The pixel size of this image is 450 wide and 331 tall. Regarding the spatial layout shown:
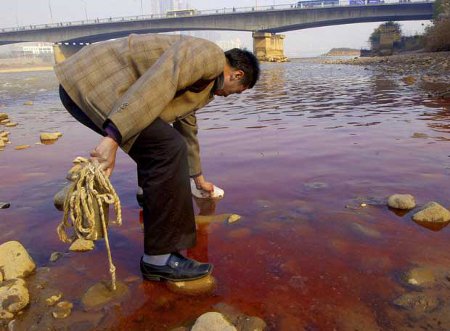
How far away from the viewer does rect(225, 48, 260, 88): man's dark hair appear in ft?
7.33

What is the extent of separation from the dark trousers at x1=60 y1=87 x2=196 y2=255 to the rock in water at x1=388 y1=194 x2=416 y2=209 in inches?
62.4

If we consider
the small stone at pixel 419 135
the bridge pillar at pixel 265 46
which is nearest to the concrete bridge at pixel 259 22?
the bridge pillar at pixel 265 46

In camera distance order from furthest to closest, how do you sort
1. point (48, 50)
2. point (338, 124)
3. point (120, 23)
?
point (48, 50) → point (120, 23) → point (338, 124)

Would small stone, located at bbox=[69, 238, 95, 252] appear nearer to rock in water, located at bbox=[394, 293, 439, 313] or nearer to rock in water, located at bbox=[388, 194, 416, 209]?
rock in water, located at bbox=[394, 293, 439, 313]

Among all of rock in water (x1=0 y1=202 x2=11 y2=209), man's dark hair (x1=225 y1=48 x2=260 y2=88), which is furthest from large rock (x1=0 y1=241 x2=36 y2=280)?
man's dark hair (x1=225 y1=48 x2=260 y2=88)

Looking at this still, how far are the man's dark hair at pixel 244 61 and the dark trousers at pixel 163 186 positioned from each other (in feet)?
1.84

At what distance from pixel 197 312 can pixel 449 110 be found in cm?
664

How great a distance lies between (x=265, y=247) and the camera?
7.69 feet

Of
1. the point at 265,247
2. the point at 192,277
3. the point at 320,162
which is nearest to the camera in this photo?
the point at 192,277

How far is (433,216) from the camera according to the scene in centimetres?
253

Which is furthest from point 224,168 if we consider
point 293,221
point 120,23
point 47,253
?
point 120,23

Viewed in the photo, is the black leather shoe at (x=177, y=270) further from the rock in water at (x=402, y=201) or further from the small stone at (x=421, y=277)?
the rock in water at (x=402, y=201)

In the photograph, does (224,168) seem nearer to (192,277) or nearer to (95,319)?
(192,277)

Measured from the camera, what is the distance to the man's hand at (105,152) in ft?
6.04
